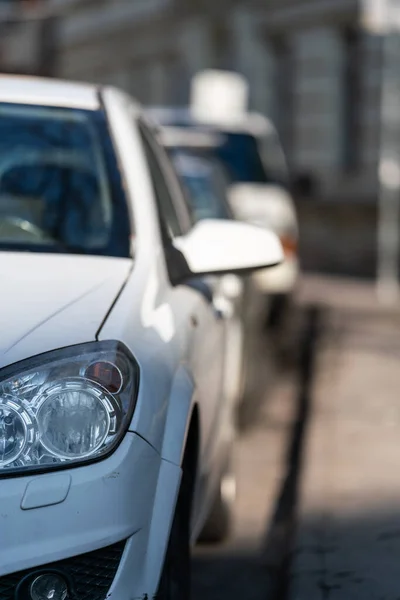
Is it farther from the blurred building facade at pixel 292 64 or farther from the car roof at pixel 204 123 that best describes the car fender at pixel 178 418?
the blurred building facade at pixel 292 64

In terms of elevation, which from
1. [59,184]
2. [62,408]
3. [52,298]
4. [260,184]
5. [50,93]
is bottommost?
[62,408]

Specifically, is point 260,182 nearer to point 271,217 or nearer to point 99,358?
point 271,217

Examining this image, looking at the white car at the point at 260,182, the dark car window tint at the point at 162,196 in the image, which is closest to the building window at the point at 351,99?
the white car at the point at 260,182

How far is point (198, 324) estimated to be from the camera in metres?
3.84

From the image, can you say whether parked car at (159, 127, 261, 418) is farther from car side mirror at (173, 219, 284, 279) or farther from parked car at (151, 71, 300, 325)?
parked car at (151, 71, 300, 325)

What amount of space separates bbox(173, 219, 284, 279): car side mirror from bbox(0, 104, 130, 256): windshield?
0.74 feet

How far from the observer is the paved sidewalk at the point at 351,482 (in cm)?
416

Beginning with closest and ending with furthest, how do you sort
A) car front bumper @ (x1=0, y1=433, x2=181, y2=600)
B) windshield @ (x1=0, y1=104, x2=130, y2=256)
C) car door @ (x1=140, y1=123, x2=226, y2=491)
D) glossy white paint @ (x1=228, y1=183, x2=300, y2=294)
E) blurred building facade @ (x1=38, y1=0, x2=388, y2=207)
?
car front bumper @ (x1=0, y1=433, x2=181, y2=600)
car door @ (x1=140, y1=123, x2=226, y2=491)
windshield @ (x1=0, y1=104, x2=130, y2=256)
glossy white paint @ (x1=228, y1=183, x2=300, y2=294)
blurred building facade @ (x1=38, y1=0, x2=388, y2=207)

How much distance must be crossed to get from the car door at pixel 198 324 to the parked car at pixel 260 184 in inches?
193

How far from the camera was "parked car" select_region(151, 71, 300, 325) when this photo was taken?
1062 centimetres

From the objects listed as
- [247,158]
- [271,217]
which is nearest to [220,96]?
[247,158]

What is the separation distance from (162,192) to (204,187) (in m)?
3.62

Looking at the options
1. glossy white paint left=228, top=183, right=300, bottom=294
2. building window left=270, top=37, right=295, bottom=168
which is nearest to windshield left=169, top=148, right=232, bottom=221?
glossy white paint left=228, top=183, right=300, bottom=294

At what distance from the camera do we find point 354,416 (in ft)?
22.5
